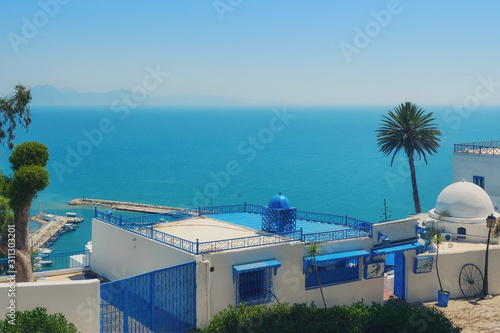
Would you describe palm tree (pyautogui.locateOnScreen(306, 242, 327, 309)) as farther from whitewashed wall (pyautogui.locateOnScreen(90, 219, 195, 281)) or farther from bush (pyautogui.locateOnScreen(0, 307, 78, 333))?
bush (pyautogui.locateOnScreen(0, 307, 78, 333))

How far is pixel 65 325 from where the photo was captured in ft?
38.8

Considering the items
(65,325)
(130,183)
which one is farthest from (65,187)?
(65,325)

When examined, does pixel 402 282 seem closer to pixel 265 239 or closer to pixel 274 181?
pixel 265 239

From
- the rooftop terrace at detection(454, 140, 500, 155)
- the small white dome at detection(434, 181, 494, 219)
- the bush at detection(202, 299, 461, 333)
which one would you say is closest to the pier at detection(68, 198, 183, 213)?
the rooftop terrace at detection(454, 140, 500, 155)

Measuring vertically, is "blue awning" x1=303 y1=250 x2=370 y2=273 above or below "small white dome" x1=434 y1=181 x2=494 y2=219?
below

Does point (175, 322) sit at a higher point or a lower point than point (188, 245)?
lower

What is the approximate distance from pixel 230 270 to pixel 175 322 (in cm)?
208

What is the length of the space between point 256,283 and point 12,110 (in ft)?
35.6

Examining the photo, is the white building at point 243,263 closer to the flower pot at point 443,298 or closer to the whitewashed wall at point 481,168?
the flower pot at point 443,298

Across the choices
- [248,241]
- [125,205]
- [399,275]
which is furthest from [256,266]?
[125,205]

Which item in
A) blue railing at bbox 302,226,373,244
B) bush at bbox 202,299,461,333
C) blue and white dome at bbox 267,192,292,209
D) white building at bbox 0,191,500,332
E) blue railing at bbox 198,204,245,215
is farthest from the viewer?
blue railing at bbox 198,204,245,215

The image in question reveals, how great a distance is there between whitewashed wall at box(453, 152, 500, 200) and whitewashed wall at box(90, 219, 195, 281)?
62.1 ft

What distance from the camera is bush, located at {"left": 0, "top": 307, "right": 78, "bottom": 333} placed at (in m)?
11.2

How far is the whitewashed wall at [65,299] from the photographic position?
1190cm
